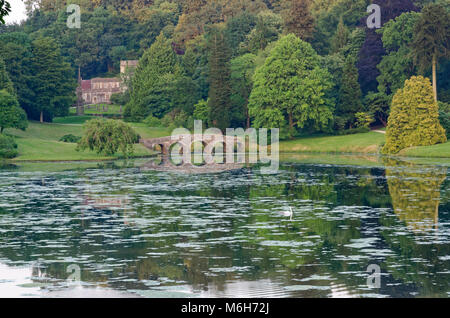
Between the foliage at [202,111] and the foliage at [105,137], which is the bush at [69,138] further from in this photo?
the foliage at [202,111]

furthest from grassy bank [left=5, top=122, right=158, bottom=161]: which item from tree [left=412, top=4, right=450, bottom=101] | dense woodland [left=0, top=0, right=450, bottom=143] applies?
tree [left=412, top=4, right=450, bottom=101]

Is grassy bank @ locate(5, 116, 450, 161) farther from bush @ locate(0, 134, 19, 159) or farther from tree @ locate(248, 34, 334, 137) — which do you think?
tree @ locate(248, 34, 334, 137)

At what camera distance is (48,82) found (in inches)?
4852

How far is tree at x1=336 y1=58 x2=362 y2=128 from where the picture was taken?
112688 millimetres

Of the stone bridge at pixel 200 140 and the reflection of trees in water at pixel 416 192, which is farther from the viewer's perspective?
the stone bridge at pixel 200 140

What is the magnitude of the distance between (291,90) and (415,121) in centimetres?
2155

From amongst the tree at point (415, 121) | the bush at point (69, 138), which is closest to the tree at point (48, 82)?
the bush at point (69, 138)

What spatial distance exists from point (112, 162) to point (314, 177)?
2964 cm

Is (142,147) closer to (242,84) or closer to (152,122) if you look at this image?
(152,122)

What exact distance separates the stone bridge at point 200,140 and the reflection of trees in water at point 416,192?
30.6m

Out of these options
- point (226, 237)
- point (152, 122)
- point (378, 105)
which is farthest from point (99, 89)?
point (226, 237)

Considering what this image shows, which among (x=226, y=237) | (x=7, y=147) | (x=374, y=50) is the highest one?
→ (x=374, y=50)

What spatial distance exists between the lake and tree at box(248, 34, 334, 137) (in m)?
44.9

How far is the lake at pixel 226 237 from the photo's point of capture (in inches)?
1013
